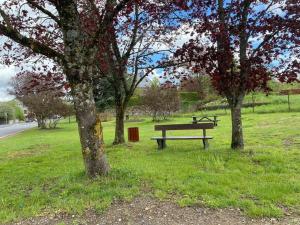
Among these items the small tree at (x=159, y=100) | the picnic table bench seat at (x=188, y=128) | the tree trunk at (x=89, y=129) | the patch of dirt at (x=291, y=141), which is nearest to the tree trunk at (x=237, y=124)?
the picnic table bench seat at (x=188, y=128)

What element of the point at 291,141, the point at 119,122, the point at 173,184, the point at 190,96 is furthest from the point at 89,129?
the point at 190,96

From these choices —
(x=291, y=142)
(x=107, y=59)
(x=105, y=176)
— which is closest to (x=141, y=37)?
(x=107, y=59)

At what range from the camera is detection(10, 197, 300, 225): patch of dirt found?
14.6 feet

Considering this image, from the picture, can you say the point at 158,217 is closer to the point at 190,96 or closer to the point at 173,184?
the point at 173,184

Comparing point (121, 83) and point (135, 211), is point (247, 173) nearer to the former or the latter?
point (135, 211)

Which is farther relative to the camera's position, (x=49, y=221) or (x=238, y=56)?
(x=238, y=56)

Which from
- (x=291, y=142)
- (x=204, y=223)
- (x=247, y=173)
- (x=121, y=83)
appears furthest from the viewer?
(x=121, y=83)

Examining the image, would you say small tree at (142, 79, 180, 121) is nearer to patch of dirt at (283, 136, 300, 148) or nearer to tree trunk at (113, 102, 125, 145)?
tree trunk at (113, 102, 125, 145)

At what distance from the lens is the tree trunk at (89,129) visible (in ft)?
21.1

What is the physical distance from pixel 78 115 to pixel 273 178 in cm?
377

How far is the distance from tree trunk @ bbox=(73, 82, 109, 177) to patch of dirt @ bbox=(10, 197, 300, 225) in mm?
1512

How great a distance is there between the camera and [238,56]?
9273 mm

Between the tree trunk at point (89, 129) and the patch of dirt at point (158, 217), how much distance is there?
4.96 ft

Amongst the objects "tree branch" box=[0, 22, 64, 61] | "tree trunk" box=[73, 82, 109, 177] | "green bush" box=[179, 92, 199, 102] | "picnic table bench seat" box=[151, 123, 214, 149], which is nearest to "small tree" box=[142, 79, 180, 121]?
"green bush" box=[179, 92, 199, 102]
